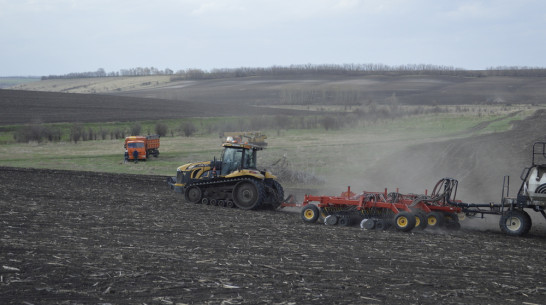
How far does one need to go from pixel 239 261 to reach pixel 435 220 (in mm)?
8074

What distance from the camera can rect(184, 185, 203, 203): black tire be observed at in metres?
21.9

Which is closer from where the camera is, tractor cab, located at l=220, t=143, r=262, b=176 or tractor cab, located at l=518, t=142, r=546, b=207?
tractor cab, located at l=518, t=142, r=546, b=207

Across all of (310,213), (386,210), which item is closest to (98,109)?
(310,213)

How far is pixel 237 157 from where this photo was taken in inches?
860

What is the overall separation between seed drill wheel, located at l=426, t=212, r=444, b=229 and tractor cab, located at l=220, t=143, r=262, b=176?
7.13 meters

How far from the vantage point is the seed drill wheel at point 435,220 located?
17609 millimetres

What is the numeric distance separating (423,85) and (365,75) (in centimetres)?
1383

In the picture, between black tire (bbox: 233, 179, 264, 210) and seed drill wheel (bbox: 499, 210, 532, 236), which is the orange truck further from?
seed drill wheel (bbox: 499, 210, 532, 236)

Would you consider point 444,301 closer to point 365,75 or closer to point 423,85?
point 423,85

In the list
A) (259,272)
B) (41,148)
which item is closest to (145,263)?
(259,272)

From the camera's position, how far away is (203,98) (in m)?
90.8

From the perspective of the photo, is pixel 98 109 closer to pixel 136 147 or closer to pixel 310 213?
pixel 136 147

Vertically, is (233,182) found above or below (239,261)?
above

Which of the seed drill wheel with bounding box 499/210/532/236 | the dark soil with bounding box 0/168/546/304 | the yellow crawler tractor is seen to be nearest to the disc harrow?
the dark soil with bounding box 0/168/546/304
